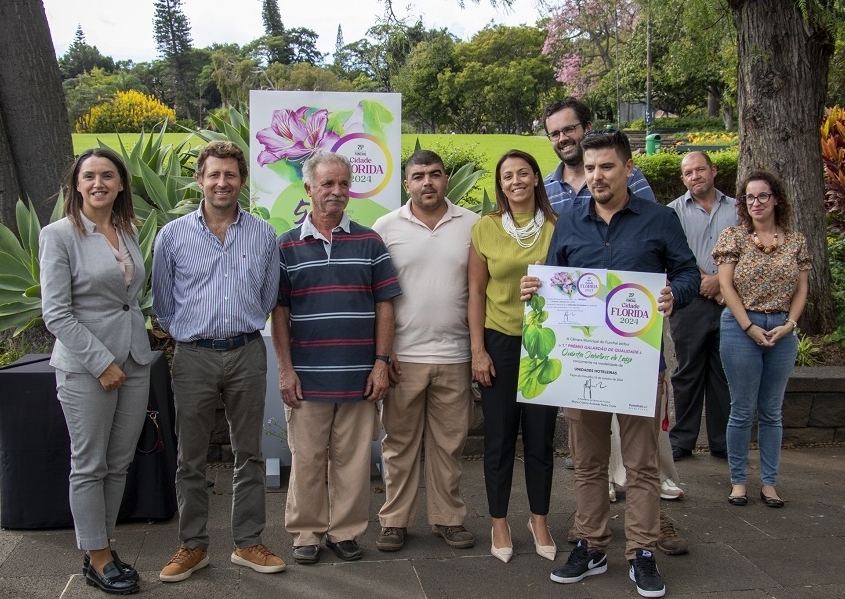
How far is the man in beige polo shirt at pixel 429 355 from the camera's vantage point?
4.29 meters

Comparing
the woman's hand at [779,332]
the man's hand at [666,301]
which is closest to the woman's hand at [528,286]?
the man's hand at [666,301]

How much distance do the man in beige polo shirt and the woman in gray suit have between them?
125cm

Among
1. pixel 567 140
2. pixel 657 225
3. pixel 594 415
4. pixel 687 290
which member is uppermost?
pixel 567 140

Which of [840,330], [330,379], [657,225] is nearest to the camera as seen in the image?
[657,225]

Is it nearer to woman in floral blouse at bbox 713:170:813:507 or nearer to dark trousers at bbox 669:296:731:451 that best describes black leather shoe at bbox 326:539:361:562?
woman in floral blouse at bbox 713:170:813:507

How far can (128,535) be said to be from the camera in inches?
178

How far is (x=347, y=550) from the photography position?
14.0 ft

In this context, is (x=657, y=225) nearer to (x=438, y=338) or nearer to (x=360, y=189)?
(x=438, y=338)

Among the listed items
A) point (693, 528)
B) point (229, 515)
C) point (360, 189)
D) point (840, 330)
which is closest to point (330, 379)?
point (229, 515)

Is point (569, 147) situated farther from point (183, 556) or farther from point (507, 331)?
point (183, 556)

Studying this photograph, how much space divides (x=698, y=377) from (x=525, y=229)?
220cm

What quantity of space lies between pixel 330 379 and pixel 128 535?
1465 millimetres

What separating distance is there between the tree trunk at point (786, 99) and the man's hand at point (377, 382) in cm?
370

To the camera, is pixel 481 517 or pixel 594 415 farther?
pixel 481 517
